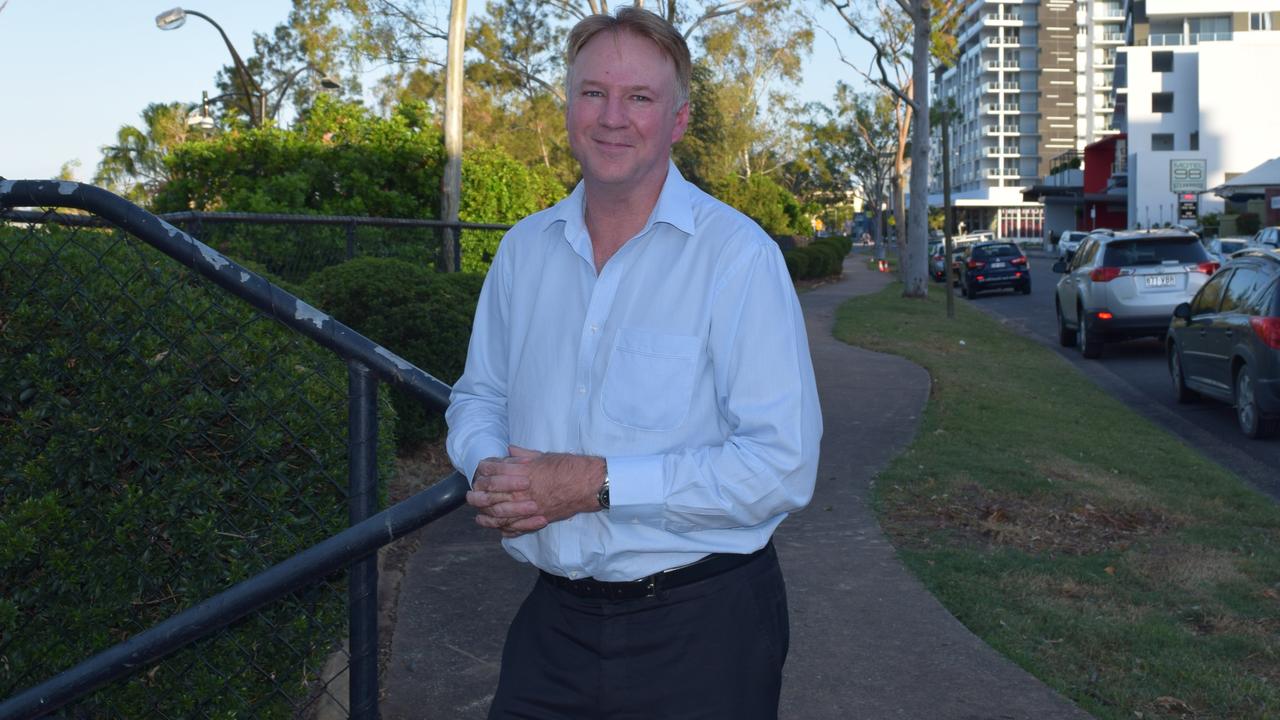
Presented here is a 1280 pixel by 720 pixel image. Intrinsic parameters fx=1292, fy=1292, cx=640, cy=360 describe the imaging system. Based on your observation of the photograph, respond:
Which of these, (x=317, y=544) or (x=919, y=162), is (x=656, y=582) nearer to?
(x=317, y=544)

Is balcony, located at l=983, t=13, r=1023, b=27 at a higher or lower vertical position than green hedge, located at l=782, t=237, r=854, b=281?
higher

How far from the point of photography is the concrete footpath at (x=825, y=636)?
452 centimetres

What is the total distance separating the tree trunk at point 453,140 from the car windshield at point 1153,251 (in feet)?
30.4

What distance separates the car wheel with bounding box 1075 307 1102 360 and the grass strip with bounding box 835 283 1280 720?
21.0 ft

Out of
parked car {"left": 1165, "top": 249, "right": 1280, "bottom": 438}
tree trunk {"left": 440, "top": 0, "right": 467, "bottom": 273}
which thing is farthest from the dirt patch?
tree trunk {"left": 440, "top": 0, "right": 467, "bottom": 273}

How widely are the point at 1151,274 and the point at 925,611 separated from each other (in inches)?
548

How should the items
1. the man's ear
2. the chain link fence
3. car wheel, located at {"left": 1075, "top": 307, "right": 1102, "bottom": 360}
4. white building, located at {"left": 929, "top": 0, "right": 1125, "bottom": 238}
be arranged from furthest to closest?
white building, located at {"left": 929, "top": 0, "right": 1125, "bottom": 238}
car wheel, located at {"left": 1075, "top": 307, "right": 1102, "bottom": 360}
the chain link fence
the man's ear

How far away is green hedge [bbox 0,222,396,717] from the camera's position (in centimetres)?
313

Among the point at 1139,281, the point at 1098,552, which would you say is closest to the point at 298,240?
the point at 1098,552

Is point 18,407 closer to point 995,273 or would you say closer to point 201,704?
point 201,704

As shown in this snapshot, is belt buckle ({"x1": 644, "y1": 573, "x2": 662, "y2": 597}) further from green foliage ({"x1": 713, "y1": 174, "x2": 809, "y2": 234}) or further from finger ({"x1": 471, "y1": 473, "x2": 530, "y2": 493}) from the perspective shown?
green foliage ({"x1": 713, "y1": 174, "x2": 809, "y2": 234})

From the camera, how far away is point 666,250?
8.16 feet

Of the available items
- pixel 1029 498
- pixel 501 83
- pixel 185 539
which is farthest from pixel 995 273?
pixel 185 539

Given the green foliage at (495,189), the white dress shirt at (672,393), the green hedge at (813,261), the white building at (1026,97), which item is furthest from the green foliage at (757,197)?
the white building at (1026,97)
